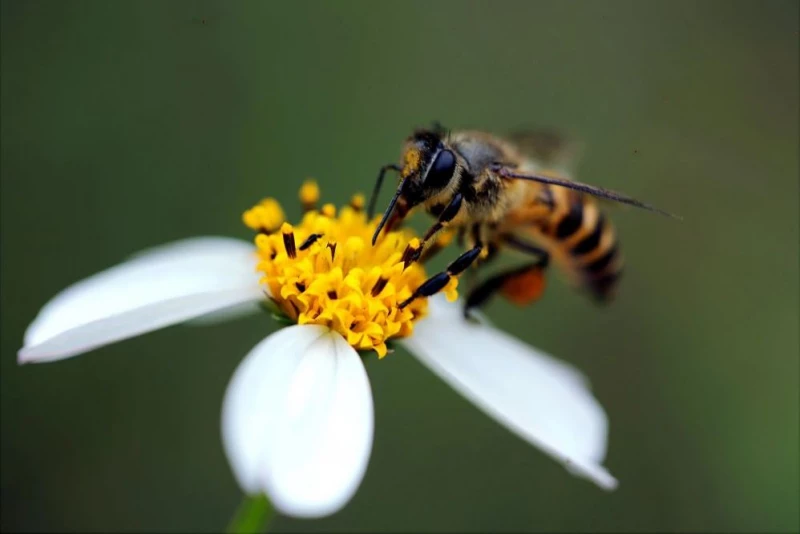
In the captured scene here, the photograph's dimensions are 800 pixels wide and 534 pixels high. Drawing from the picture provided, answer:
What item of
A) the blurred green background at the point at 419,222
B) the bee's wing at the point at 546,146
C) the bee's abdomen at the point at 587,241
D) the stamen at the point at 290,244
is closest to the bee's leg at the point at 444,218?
the stamen at the point at 290,244

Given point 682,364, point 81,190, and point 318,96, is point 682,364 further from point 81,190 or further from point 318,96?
point 81,190

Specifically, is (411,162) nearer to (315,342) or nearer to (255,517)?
(315,342)

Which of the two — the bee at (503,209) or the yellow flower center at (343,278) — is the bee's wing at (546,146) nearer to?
the bee at (503,209)

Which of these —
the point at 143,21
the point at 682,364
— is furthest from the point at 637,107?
Result: the point at 143,21

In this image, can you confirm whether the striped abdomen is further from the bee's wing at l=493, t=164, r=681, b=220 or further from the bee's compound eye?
the bee's compound eye

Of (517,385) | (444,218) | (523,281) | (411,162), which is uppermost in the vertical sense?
(411,162)

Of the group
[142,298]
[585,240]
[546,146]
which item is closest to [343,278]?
[142,298]

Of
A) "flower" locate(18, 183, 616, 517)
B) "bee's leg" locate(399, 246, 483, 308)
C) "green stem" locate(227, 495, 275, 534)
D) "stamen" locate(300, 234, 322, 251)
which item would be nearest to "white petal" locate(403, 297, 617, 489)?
"flower" locate(18, 183, 616, 517)
